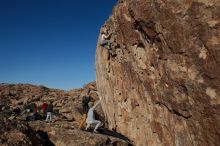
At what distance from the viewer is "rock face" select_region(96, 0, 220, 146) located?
12.6 meters

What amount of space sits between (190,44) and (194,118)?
3658mm

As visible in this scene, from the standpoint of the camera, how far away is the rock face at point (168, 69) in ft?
41.2

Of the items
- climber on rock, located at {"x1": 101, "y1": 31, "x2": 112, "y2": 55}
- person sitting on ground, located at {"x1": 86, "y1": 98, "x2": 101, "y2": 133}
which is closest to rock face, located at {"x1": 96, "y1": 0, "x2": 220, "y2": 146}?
climber on rock, located at {"x1": 101, "y1": 31, "x2": 112, "y2": 55}

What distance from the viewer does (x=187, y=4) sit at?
13211 mm

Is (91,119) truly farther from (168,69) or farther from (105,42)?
(168,69)

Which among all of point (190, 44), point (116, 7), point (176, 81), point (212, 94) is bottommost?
point (212, 94)

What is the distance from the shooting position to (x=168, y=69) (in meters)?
14.7

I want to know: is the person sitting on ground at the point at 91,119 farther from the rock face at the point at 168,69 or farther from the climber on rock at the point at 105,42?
the climber on rock at the point at 105,42

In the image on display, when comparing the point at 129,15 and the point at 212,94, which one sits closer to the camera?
the point at 212,94

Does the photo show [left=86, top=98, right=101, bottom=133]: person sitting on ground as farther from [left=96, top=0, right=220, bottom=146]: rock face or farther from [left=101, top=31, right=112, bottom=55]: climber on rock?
[left=101, top=31, right=112, bottom=55]: climber on rock

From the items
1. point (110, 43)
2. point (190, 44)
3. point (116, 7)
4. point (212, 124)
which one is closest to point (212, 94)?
point (212, 124)

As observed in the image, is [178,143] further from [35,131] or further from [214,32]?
[35,131]

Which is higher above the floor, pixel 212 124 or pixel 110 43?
pixel 110 43

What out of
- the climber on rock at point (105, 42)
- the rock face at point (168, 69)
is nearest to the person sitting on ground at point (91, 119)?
the rock face at point (168, 69)
